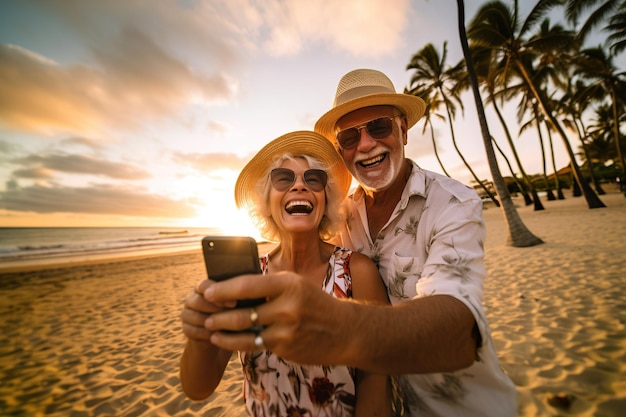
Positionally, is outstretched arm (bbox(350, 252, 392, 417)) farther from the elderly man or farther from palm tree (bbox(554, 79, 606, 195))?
palm tree (bbox(554, 79, 606, 195))

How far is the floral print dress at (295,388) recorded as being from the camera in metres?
1.62

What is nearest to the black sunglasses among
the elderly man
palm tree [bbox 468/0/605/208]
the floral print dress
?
the elderly man

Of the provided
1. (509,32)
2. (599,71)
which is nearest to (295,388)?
(509,32)

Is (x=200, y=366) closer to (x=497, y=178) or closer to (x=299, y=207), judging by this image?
(x=299, y=207)

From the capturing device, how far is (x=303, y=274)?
6.95ft

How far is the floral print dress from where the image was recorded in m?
1.62

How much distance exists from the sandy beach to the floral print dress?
65.2 inches

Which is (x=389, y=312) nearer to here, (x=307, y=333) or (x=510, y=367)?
(x=307, y=333)

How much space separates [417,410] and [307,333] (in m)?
1.63

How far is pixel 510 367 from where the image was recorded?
119 inches

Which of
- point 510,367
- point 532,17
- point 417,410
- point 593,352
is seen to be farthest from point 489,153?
point 532,17

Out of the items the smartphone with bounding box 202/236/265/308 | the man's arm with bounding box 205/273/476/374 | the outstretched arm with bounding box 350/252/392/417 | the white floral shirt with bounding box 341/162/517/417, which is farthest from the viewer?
the outstretched arm with bounding box 350/252/392/417

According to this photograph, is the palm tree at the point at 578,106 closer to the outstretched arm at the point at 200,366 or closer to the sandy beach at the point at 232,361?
the sandy beach at the point at 232,361

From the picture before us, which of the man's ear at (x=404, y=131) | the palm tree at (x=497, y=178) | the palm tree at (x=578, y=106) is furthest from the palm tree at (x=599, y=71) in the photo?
the man's ear at (x=404, y=131)
